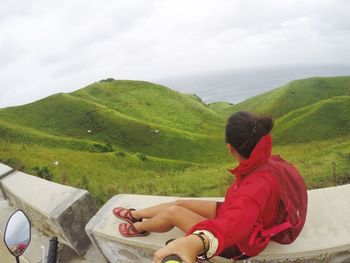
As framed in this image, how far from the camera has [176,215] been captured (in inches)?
131

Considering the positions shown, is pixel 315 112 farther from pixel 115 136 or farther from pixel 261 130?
pixel 261 130

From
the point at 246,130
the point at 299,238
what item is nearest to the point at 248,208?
the point at 246,130

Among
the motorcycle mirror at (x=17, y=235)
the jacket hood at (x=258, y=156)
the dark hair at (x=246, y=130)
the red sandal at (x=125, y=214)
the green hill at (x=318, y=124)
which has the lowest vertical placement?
the green hill at (x=318, y=124)

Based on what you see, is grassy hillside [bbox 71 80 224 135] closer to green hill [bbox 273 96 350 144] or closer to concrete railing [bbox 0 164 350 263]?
green hill [bbox 273 96 350 144]

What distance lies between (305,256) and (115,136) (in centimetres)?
3631

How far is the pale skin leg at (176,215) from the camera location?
130 inches

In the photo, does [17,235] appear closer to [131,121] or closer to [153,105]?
[131,121]

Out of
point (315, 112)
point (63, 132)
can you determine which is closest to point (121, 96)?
point (63, 132)

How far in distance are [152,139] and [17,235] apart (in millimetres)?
34536

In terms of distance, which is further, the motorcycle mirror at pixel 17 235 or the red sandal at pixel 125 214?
the red sandal at pixel 125 214

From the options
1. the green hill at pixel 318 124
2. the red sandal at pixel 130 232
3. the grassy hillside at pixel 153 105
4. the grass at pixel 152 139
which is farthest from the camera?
the grassy hillside at pixel 153 105

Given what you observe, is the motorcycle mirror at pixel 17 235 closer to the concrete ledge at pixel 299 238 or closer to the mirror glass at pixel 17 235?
the mirror glass at pixel 17 235

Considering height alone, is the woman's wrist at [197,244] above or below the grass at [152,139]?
above

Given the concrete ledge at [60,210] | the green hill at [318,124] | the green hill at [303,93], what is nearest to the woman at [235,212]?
the concrete ledge at [60,210]
